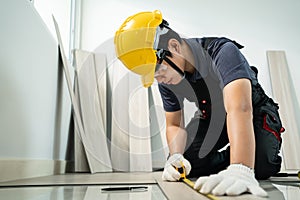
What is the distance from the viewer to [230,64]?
1.26 metres

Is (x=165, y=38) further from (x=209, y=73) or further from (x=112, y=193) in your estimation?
(x=112, y=193)

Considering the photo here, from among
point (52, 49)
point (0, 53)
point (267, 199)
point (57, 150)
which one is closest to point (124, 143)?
point (57, 150)

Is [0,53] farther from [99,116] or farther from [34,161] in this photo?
[99,116]

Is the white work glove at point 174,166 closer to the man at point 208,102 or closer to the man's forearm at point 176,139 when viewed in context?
the man at point 208,102

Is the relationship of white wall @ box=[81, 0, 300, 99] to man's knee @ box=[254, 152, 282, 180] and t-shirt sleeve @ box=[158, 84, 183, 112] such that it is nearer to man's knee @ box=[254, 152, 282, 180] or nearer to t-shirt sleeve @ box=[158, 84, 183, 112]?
t-shirt sleeve @ box=[158, 84, 183, 112]

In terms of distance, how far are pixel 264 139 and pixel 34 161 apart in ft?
4.37

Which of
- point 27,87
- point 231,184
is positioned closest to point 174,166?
point 231,184

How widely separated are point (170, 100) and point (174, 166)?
0.44 meters

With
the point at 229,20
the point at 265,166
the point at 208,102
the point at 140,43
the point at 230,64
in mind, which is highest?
the point at 229,20

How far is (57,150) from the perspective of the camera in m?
2.55

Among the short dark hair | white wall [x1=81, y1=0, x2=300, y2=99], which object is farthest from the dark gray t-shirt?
white wall [x1=81, y1=0, x2=300, y2=99]

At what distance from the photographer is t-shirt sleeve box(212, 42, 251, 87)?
1209 mm

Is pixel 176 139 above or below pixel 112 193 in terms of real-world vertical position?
above

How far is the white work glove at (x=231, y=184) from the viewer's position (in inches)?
34.5
